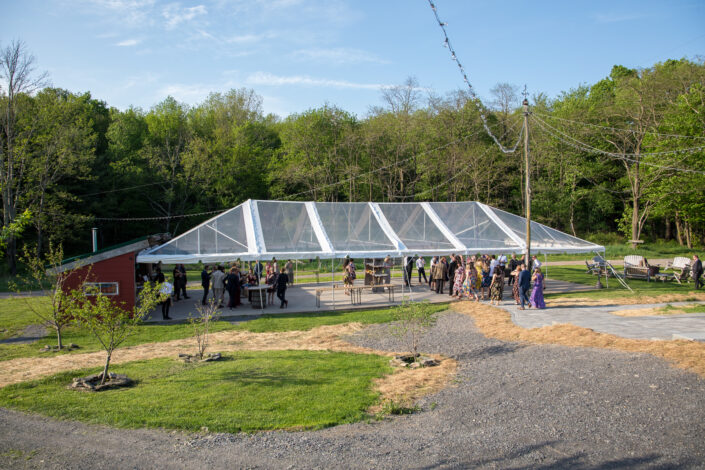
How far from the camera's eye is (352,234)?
59.5 feet

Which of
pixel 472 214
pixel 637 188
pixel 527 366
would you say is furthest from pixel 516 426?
pixel 637 188

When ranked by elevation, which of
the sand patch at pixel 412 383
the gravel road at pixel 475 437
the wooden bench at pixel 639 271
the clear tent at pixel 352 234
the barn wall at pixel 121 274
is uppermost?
the clear tent at pixel 352 234

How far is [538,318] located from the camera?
1338 centimetres

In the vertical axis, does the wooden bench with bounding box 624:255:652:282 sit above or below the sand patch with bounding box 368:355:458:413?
above

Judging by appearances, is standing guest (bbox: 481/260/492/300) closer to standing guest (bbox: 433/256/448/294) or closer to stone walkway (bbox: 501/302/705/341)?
standing guest (bbox: 433/256/448/294)

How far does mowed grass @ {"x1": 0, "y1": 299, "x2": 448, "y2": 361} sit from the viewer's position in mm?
11242

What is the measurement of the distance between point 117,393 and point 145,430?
5.96 ft

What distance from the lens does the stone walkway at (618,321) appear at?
10438mm

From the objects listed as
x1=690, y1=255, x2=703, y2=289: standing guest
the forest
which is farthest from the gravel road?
the forest

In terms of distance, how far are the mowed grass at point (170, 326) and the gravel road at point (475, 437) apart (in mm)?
4908

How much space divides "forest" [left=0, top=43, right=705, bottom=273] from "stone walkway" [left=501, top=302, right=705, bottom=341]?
24096 mm

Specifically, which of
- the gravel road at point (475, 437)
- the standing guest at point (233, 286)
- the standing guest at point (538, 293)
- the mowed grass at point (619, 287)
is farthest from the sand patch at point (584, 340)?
the standing guest at point (233, 286)

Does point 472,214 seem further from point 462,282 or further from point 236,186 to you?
point 236,186

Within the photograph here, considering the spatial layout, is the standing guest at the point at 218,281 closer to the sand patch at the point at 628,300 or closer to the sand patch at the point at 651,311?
the sand patch at the point at 628,300
